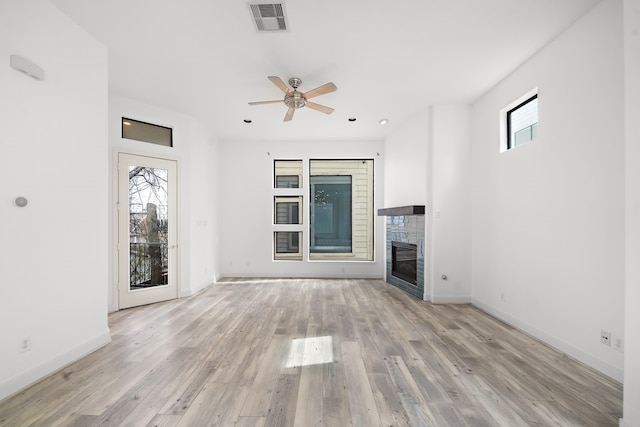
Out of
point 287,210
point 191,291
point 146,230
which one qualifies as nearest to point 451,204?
point 287,210

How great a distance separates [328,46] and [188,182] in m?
3.29

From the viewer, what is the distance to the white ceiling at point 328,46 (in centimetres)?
243

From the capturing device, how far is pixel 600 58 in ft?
7.93

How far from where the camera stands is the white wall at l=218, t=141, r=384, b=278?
638 centimetres

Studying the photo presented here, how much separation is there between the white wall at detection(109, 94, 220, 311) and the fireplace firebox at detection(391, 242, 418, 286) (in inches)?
145

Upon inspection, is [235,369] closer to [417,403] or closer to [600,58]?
[417,403]

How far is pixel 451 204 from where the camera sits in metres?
4.45

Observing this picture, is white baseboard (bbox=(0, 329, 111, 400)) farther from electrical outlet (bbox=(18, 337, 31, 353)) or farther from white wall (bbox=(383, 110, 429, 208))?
white wall (bbox=(383, 110, 429, 208))

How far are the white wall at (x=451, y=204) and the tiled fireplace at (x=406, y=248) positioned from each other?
291mm

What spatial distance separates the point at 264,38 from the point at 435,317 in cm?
385

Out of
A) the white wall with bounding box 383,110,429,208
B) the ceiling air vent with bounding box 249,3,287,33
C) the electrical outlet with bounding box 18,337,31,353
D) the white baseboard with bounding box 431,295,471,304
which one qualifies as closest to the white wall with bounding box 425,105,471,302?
the white baseboard with bounding box 431,295,471,304

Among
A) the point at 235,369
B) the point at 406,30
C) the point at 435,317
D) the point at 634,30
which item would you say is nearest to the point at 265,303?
the point at 235,369

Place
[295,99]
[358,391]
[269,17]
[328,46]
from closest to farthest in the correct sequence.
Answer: [358,391] < [269,17] < [328,46] < [295,99]

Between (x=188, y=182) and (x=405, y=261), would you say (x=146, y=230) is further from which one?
(x=405, y=261)
